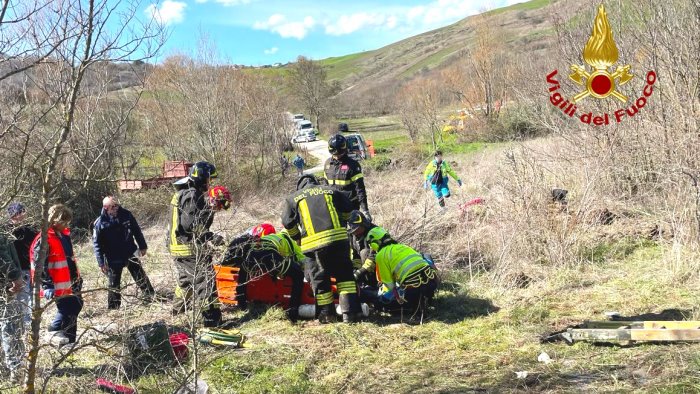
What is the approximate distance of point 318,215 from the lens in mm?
5344

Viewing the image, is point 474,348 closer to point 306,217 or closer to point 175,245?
point 306,217

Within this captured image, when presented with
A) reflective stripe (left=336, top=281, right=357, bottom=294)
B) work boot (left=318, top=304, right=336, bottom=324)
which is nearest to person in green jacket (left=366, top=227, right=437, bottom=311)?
reflective stripe (left=336, top=281, right=357, bottom=294)

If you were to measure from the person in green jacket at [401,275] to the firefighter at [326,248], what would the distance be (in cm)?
31

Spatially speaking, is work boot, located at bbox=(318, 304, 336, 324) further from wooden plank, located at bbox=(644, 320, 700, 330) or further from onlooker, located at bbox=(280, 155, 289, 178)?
onlooker, located at bbox=(280, 155, 289, 178)

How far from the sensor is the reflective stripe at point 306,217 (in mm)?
5348

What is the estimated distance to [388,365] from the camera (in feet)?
14.3

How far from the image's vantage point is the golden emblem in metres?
8.93

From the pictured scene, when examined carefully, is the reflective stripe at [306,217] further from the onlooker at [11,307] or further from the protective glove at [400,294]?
the onlooker at [11,307]

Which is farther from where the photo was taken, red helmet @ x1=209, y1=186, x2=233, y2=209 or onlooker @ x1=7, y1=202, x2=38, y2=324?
red helmet @ x1=209, y1=186, x2=233, y2=209

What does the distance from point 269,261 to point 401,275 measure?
1419 mm

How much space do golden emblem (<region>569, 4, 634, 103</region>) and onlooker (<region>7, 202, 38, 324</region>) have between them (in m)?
8.37

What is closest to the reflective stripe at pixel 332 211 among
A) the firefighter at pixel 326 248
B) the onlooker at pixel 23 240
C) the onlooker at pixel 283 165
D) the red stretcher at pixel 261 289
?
the firefighter at pixel 326 248

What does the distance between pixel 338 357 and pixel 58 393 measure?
2107 millimetres

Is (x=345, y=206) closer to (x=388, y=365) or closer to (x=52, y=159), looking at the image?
(x=388, y=365)
